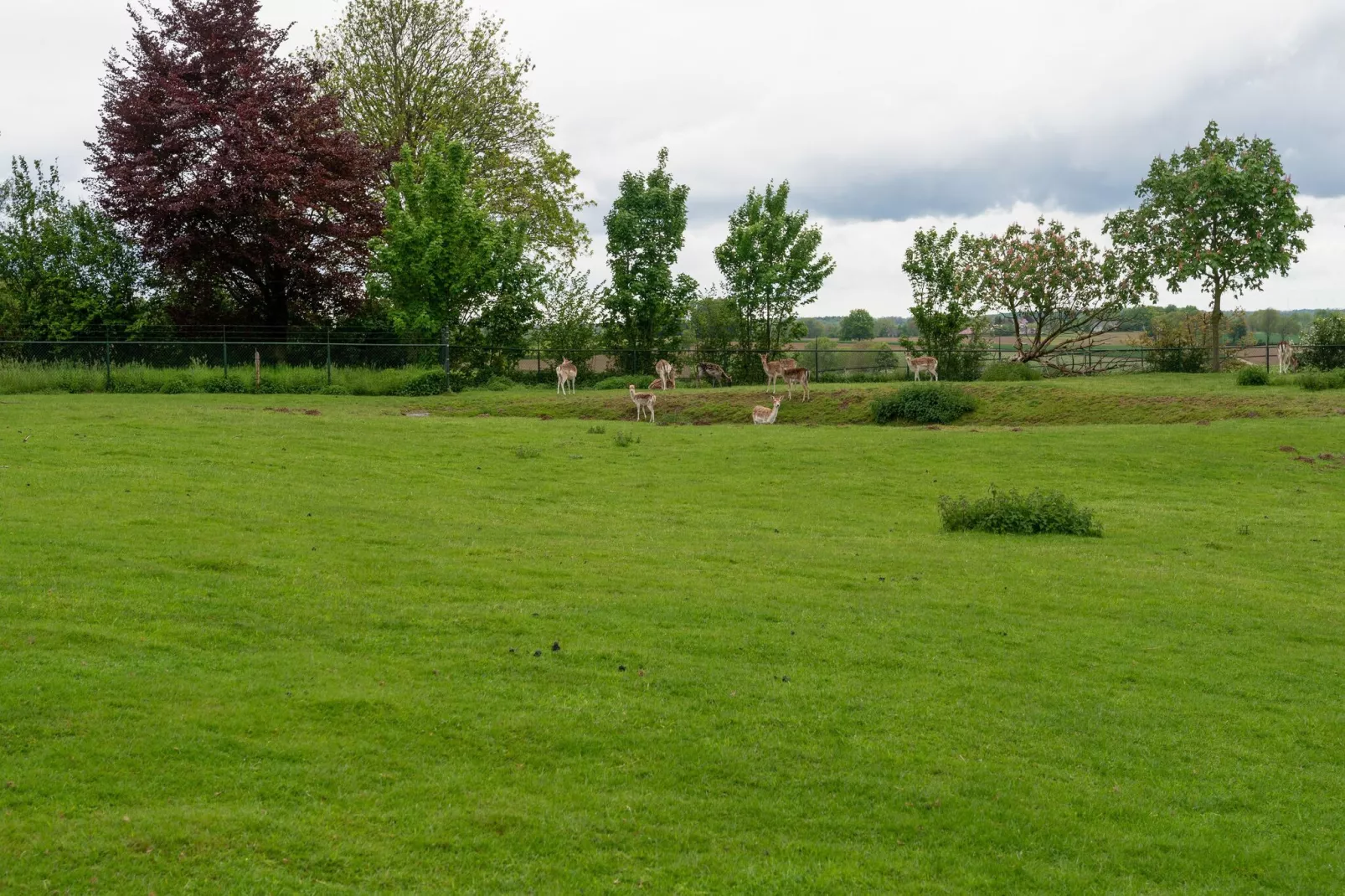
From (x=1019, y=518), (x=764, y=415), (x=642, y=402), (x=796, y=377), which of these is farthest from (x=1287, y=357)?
(x=1019, y=518)

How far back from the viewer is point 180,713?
708 cm

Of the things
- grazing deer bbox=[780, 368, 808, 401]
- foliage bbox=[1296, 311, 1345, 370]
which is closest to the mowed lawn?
grazing deer bbox=[780, 368, 808, 401]

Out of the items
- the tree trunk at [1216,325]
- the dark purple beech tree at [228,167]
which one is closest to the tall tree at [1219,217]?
the tree trunk at [1216,325]

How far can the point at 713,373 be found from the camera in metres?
46.0

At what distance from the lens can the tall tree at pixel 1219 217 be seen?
41.8 m

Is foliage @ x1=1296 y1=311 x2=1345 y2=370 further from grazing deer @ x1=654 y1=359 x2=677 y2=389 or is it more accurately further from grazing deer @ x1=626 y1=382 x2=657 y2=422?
grazing deer @ x1=626 y1=382 x2=657 y2=422

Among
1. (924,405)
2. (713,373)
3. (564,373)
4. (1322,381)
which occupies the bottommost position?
(924,405)

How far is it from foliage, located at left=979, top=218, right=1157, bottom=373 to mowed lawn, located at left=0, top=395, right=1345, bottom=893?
31.5 m

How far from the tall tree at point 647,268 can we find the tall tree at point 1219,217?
1924 cm

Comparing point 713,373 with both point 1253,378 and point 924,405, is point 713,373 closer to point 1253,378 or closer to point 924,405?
point 924,405

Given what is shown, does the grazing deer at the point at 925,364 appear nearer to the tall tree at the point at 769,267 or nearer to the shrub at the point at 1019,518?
the tall tree at the point at 769,267

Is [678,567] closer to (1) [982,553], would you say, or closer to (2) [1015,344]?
(1) [982,553]

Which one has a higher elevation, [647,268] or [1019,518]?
[647,268]

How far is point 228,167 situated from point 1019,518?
36.7 m
